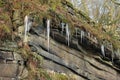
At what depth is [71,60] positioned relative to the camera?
23.7 ft

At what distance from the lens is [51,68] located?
6703 mm

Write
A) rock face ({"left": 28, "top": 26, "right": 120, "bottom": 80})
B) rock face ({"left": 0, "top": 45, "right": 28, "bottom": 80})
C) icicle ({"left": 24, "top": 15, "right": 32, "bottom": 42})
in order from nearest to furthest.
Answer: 1. rock face ({"left": 0, "top": 45, "right": 28, "bottom": 80})
2. icicle ({"left": 24, "top": 15, "right": 32, "bottom": 42})
3. rock face ({"left": 28, "top": 26, "right": 120, "bottom": 80})

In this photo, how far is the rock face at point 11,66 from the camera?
20.2 ft

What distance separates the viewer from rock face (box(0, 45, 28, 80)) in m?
6.16

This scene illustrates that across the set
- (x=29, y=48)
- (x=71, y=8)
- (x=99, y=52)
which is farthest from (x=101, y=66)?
(x=29, y=48)

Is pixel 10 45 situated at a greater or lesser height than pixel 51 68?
greater

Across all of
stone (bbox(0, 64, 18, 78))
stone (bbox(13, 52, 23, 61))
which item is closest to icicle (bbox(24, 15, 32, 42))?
stone (bbox(13, 52, 23, 61))

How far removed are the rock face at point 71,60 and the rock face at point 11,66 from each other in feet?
1.34

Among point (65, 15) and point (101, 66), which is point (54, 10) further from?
point (101, 66)

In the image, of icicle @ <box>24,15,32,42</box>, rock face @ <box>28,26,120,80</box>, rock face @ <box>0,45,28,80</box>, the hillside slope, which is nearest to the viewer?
rock face @ <box>0,45,28,80</box>

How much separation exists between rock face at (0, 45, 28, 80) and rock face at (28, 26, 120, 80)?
0.41 m

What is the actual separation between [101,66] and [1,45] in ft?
9.35

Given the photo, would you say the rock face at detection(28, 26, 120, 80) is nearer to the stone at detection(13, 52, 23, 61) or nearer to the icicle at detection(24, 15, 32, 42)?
the icicle at detection(24, 15, 32, 42)

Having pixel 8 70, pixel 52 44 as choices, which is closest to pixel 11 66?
pixel 8 70
